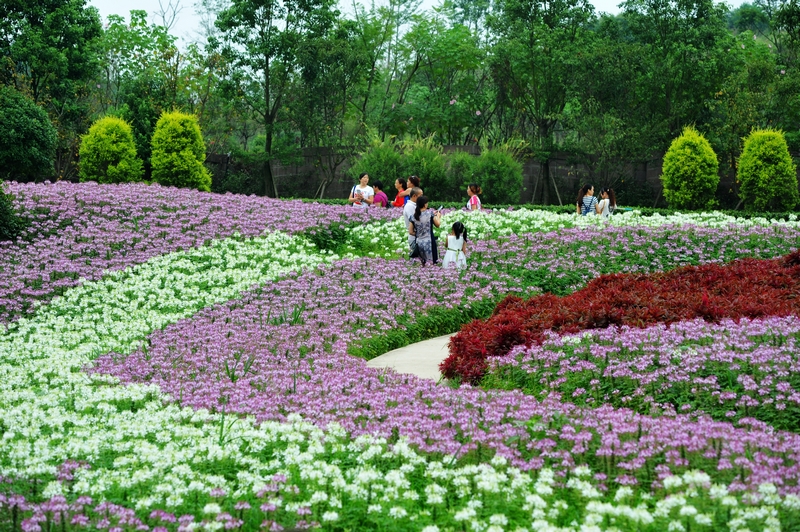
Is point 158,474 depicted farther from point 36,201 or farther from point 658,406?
point 36,201

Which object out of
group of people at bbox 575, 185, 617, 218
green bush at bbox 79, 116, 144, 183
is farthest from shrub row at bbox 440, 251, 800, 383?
green bush at bbox 79, 116, 144, 183

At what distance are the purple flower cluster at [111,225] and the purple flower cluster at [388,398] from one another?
301cm

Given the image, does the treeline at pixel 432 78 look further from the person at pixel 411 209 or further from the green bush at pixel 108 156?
the person at pixel 411 209

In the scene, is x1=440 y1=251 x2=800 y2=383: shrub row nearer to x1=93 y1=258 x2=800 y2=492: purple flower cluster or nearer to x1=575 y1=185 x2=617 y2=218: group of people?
x1=93 y1=258 x2=800 y2=492: purple flower cluster

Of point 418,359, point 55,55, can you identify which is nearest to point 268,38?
point 55,55

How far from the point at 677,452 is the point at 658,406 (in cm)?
151

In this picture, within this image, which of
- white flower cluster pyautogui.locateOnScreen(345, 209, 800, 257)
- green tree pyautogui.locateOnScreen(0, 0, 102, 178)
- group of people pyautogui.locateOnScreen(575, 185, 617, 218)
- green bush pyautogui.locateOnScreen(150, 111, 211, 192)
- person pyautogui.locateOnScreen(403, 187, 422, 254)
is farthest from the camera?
green tree pyautogui.locateOnScreen(0, 0, 102, 178)

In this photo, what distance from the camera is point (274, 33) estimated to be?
3250 cm

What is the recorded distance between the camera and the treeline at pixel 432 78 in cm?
2881

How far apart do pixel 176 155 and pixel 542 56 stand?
13095 mm

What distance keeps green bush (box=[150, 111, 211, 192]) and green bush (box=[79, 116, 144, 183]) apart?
804 mm

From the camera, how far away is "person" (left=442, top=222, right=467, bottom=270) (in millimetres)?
13445

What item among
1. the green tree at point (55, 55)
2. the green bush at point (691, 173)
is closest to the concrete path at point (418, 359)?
the green bush at point (691, 173)

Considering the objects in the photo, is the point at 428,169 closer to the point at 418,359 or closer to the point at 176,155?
the point at 176,155
